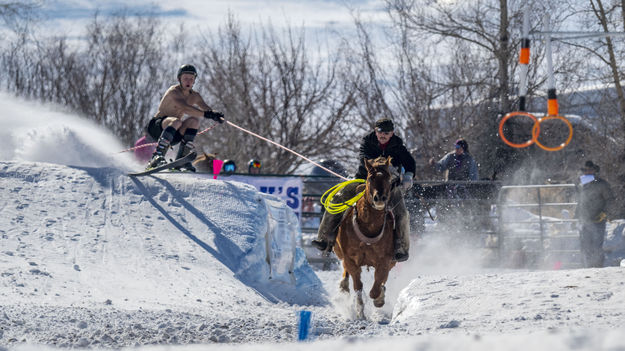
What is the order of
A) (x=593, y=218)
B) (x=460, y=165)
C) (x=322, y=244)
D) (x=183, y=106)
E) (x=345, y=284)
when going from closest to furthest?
(x=322, y=244), (x=345, y=284), (x=183, y=106), (x=593, y=218), (x=460, y=165)

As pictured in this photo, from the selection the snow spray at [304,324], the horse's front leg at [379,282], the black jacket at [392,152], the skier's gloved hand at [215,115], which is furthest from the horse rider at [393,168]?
the snow spray at [304,324]

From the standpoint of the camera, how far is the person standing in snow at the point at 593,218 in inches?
588

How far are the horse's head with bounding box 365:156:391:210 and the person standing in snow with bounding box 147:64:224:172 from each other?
4.38 metres

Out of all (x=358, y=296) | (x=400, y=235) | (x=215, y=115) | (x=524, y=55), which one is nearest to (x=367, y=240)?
(x=400, y=235)

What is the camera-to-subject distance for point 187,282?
9477 millimetres

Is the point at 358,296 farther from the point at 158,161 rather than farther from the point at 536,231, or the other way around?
the point at 536,231

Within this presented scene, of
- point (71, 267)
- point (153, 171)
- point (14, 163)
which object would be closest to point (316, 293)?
point (153, 171)

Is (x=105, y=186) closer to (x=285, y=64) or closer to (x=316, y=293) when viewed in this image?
(x=316, y=293)

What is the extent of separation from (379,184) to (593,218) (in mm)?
8422

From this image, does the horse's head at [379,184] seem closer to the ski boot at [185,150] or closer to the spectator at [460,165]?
the ski boot at [185,150]

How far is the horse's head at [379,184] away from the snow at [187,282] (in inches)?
45.0

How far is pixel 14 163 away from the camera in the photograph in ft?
39.3

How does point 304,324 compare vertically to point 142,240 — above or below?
above

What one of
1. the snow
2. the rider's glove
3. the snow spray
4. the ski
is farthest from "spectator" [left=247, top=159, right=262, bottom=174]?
the snow spray
